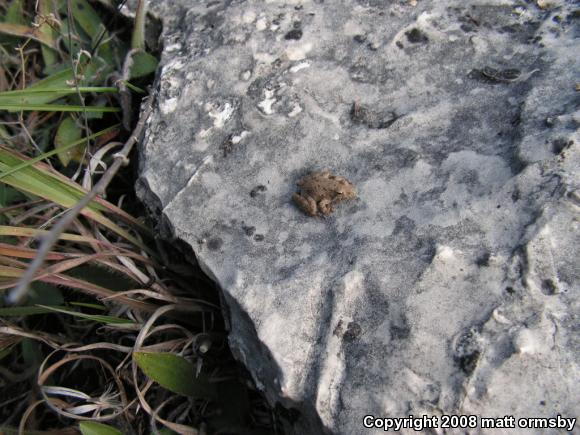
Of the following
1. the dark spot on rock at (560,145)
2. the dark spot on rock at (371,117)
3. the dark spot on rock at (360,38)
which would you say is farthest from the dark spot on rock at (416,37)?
the dark spot on rock at (560,145)

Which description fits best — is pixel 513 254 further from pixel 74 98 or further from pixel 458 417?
pixel 74 98

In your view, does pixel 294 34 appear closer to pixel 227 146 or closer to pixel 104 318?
pixel 227 146

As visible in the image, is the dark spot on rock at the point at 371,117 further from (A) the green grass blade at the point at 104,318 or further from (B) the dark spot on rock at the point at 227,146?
(A) the green grass blade at the point at 104,318

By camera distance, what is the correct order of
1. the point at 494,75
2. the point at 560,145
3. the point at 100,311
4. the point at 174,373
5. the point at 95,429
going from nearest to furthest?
1. the point at 560,145
2. the point at 95,429
3. the point at 174,373
4. the point at 494,75
5. the point at 100,311

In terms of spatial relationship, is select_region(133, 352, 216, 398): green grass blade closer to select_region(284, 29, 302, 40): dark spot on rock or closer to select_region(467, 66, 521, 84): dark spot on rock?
select_region(284, 29, 302, 40): dark spot on rock

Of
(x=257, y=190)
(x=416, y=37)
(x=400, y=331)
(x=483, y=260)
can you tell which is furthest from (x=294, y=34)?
(x=400, y=331)

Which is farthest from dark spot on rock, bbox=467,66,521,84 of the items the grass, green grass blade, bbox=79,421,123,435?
green grass blade, bbox=79,421,123,435
